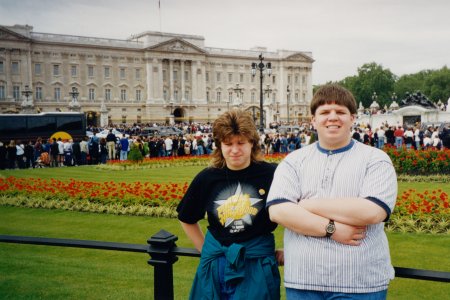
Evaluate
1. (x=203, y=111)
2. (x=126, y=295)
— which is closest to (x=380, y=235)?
(x=126, y=295)

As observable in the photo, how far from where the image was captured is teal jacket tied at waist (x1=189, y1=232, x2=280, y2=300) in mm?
2504

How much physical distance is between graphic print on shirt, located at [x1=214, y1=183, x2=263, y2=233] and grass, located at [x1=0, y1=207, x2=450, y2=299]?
2.77 m

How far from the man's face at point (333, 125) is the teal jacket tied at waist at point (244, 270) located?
655 mm

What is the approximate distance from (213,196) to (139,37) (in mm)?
72690

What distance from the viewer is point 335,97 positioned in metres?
2.40

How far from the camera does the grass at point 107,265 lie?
5277 millimetres

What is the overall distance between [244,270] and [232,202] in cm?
38

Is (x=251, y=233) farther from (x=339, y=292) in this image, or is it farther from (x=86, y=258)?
(x=86, y=258)

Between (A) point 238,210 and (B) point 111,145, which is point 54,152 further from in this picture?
(A) point 238,210

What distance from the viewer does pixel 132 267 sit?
6.21 m

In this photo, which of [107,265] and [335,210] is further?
[107,265]

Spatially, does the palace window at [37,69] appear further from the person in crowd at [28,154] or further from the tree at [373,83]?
the tree at [373,83]

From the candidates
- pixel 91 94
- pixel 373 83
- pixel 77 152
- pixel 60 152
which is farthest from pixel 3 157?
pixel 373 83

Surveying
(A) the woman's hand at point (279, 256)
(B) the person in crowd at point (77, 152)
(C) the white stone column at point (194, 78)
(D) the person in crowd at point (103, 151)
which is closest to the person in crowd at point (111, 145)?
(D) the person in crowd at point (103, 151)
